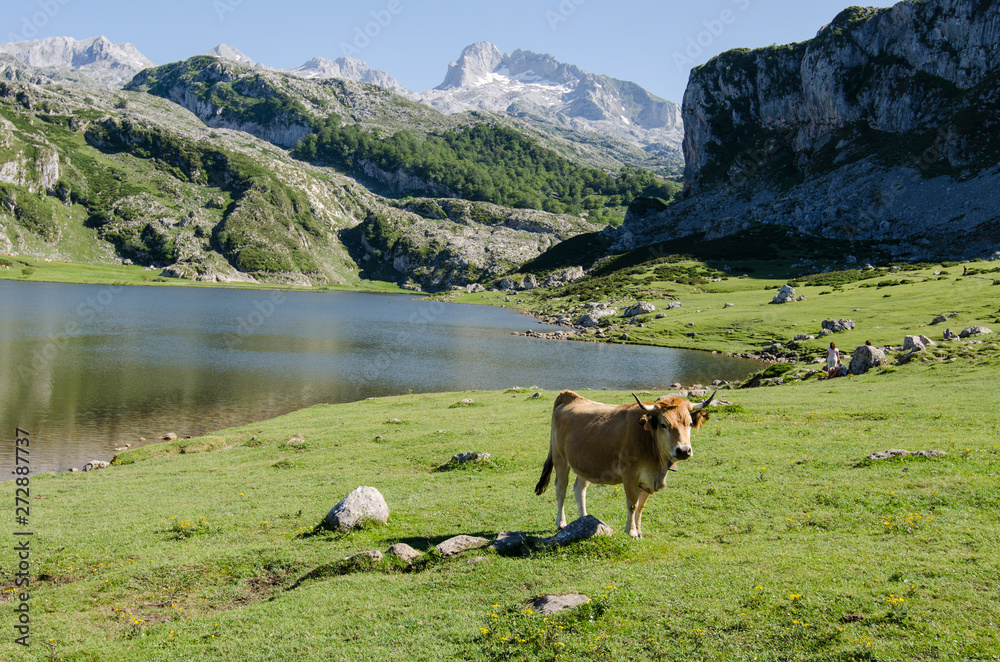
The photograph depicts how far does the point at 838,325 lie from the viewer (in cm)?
8894

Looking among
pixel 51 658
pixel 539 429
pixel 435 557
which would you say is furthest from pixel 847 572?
pixel 539 429

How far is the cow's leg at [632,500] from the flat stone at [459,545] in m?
3.74

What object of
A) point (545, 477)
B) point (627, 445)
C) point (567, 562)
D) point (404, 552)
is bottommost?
point (404, 552)

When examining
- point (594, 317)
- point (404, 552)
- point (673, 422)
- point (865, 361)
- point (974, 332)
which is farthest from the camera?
point (594, 317)

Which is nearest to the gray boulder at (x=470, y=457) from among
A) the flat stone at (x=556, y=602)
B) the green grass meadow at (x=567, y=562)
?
the green grass meadow at (x=567, y=562)

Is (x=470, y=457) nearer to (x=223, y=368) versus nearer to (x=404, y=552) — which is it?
(x=404, y=552)

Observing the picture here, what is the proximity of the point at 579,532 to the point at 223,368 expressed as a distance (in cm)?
6802

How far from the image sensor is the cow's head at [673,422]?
40.0ft

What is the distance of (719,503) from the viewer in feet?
55.4

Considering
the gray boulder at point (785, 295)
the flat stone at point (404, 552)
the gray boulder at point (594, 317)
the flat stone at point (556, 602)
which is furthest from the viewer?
the gray boulder at point (594, 317)

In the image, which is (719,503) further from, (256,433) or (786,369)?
(786,369)

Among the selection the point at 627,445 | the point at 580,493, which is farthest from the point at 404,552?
the point at 627,445

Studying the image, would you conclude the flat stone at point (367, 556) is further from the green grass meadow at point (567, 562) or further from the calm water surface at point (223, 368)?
the calm water surface at point (223, 368)

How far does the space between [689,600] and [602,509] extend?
6.91m
